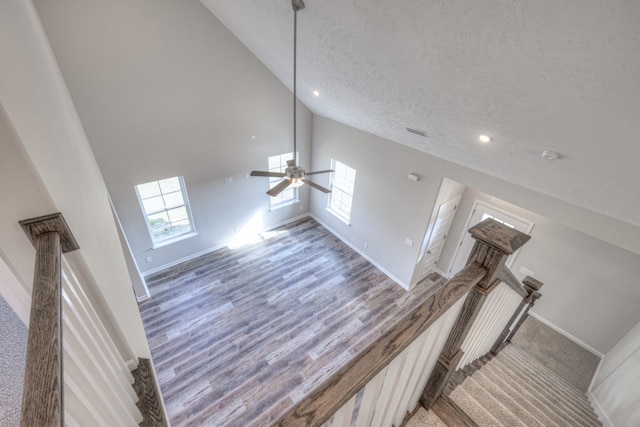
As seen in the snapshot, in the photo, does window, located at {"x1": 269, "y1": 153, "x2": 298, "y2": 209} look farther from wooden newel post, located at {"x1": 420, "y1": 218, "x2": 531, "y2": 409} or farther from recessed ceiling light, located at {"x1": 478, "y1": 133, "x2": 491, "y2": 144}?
wooden newel post, located at {"x1": 420, "y1": 218, "x2": 531, "y2": 409}

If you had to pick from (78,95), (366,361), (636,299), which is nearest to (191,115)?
(78,95)

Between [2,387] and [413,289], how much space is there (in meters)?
5.58

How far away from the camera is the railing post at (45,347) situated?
539 mm

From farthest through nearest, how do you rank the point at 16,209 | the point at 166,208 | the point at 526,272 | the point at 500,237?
the point at 166,208, the point at 526,272, the point at 500,237, the point at 16,209

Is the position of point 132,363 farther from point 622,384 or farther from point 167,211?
point 622,384

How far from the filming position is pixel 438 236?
215 inches

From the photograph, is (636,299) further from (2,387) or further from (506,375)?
(2,387)

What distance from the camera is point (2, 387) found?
1293 mm

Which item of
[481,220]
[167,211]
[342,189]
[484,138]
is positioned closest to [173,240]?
[167,211]

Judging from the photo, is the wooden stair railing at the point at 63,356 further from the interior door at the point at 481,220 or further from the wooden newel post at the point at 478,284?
the interior door at the point at 481,220

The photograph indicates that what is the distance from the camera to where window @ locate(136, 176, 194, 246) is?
4992mm

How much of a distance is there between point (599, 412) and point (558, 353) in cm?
153

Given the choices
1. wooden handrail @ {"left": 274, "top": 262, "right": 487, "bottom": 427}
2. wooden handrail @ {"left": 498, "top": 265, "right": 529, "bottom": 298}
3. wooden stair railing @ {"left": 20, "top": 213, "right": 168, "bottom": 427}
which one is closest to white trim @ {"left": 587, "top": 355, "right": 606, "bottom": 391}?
wooden handrail @ {"left": 498, "top": 265, "right": 529, "bottom": 298}

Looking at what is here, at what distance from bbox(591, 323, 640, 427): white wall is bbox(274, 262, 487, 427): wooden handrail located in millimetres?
3561
